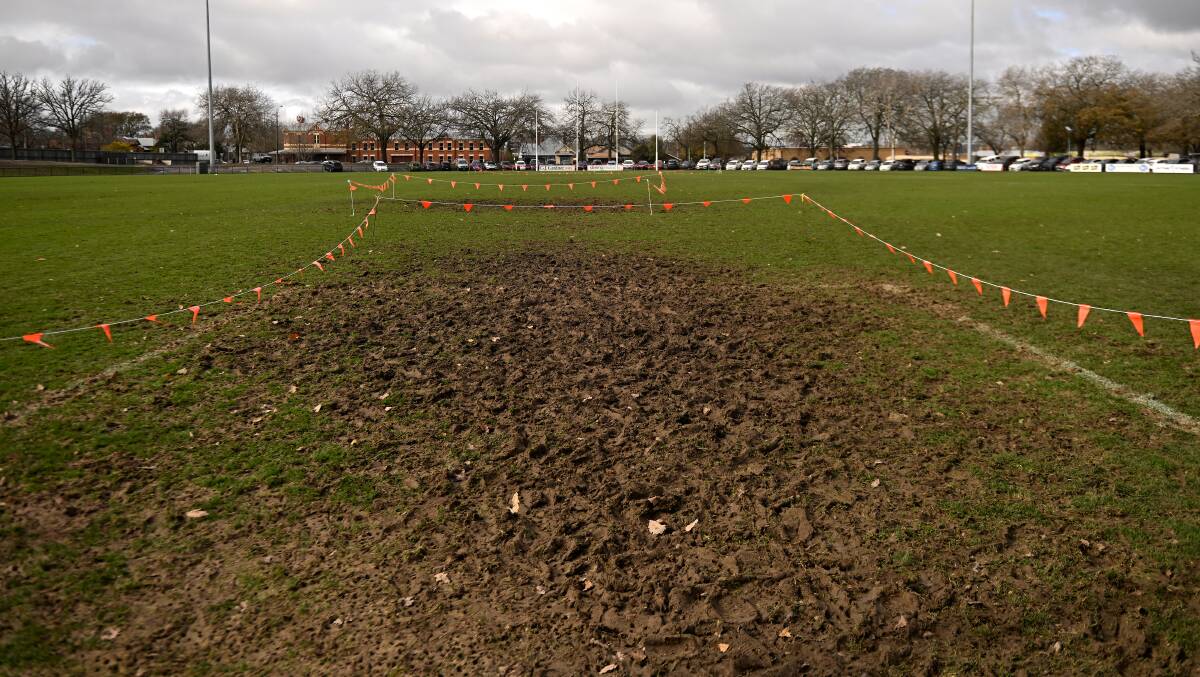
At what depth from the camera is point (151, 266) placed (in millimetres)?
14102

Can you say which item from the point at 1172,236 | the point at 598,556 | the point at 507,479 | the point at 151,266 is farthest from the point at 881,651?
the point at 1172,236

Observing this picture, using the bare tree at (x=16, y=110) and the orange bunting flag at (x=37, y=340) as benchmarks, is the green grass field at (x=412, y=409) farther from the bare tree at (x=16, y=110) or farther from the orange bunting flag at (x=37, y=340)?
the bare tree at (x=16, y=110)

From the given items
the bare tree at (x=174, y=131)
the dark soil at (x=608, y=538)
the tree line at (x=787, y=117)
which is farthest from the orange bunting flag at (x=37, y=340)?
the bare tree at (x=174, y=131)

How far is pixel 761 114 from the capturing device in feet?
392

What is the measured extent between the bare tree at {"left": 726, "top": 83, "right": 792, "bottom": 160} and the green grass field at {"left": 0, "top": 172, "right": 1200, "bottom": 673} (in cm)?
10580

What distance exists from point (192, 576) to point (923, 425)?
19.2ft

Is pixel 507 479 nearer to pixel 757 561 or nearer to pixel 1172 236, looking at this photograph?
pixel 757 561

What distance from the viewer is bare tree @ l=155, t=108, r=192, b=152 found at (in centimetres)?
13188

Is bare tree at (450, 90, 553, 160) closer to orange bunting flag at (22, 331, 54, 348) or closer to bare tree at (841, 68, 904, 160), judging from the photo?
bare tree at (841, 68, 904, 160)

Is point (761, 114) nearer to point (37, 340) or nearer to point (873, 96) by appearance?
point (873, 96)

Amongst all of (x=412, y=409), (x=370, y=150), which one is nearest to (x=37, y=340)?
(x=412, y=409)

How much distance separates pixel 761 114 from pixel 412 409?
120m

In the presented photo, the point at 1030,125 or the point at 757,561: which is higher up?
the point at 1030,125

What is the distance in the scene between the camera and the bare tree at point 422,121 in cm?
10969
